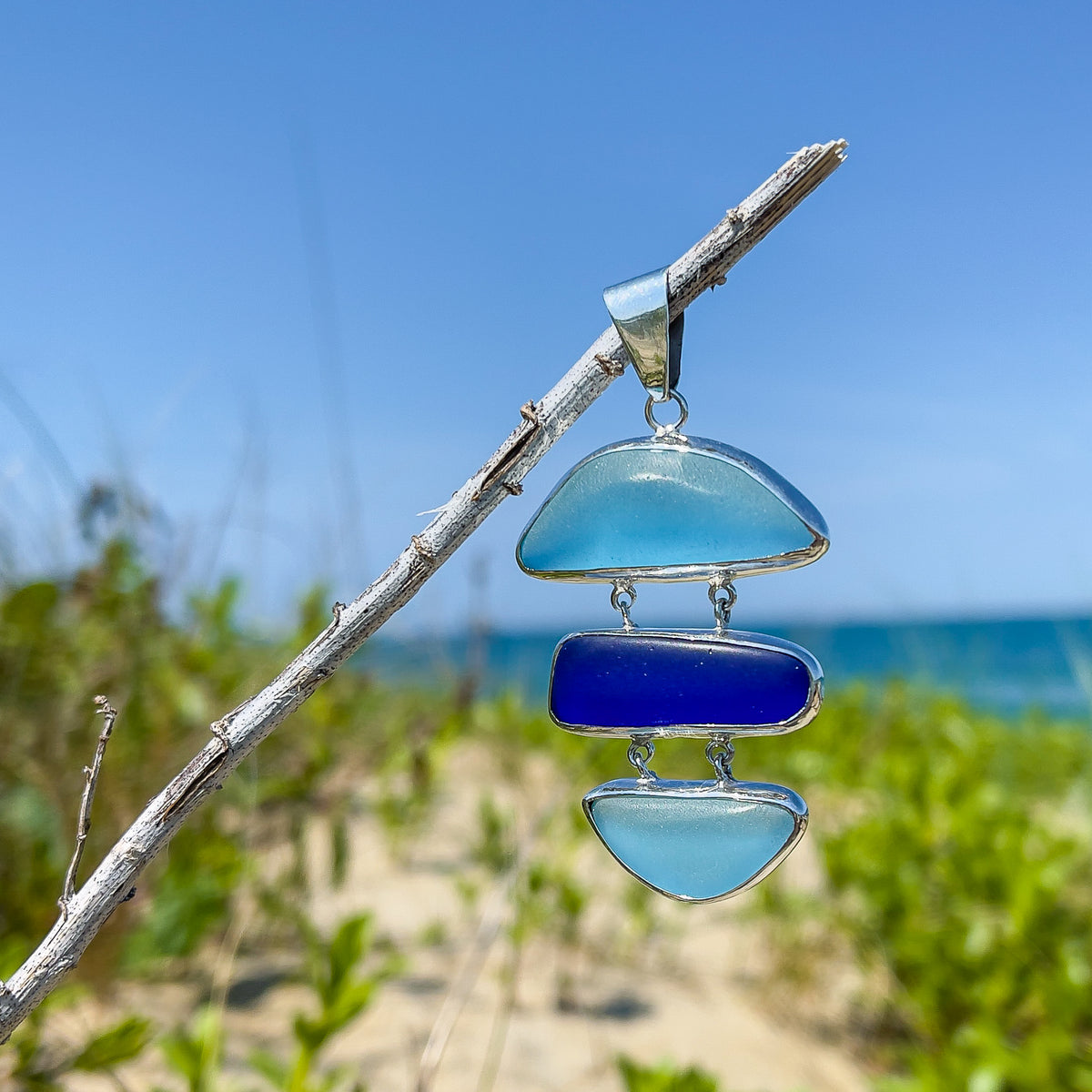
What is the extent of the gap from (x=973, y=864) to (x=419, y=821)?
205 centimetres

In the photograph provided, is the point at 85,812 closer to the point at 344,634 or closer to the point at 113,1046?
the point at 344,634

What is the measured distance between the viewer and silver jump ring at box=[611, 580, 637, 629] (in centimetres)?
105

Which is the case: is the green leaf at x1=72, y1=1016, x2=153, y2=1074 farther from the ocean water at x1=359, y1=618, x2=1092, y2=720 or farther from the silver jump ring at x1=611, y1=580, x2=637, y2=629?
the ocean water at x1=359, y1=618, x2=1092, y2=720

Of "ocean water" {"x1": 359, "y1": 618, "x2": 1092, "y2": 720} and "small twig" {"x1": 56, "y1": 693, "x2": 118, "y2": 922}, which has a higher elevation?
"ocean water" {"x1": 359, "y1": 618, "x2": 1092, "y2": 720}

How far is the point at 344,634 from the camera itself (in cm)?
77

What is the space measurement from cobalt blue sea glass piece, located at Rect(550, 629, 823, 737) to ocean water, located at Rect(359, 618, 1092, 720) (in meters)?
2.10

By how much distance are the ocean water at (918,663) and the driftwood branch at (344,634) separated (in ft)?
7.63

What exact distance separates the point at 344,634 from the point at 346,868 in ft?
8.54

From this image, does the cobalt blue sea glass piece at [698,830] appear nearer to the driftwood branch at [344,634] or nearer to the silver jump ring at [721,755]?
the silver jump ring at [721,755]

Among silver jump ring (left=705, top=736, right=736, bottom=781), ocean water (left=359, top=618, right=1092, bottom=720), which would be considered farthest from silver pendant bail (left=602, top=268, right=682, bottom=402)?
ocean water (left=359, top=618, right=1092, bottom=720)

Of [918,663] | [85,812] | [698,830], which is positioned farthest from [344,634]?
[918,663]

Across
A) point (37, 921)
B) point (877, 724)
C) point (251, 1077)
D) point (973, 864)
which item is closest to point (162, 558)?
Result: point (37, 921)

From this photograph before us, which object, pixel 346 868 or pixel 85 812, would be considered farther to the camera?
pixel 346 868

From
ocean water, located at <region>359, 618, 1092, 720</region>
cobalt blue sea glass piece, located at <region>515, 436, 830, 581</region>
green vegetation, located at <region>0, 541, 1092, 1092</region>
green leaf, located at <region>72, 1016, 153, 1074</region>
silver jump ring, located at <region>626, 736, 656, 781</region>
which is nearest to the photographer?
cobalt blue sea glass piece, located at <region>515, 436, 830, 581</region>
